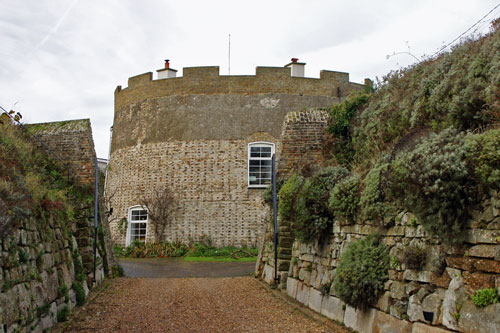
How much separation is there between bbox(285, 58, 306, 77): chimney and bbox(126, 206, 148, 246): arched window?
9.61 meters

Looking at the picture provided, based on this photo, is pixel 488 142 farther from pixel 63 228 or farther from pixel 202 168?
pixel 202 168

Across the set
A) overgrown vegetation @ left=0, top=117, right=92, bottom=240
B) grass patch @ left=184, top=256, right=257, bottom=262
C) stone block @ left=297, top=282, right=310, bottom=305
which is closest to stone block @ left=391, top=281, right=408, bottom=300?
stone block @ left=297, top=282, right=310, bottom=305

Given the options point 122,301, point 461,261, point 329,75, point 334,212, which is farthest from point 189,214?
point 461,261

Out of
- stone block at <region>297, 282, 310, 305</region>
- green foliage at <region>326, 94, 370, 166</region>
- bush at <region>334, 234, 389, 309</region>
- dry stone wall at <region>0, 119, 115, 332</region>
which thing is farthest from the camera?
green foliage at <region>326, 94, 370, 166</region>

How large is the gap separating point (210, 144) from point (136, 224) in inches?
204

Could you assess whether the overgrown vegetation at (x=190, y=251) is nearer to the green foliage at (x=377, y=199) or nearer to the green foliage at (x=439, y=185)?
the green foliage at (x=377, y=199)

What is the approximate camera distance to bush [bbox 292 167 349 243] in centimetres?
911

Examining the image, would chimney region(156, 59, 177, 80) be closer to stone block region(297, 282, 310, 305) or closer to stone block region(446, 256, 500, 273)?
stone block region(297, 282, 310, 305)

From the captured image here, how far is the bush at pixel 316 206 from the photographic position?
911 centimetres

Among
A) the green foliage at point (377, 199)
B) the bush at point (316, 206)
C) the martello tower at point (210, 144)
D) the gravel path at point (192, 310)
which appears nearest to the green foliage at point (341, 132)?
the bush at point (316, 206)

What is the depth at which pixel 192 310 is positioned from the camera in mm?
9562

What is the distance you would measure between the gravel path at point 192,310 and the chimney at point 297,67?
43.6 feet

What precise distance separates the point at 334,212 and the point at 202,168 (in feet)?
46.8

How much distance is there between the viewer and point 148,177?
75.4 feet
